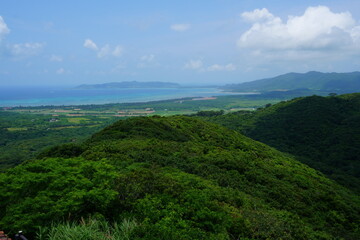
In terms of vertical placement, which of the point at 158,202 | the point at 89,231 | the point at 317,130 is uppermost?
the point at 89,231

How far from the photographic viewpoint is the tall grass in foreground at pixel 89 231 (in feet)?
22.5

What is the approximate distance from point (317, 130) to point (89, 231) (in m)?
56.8

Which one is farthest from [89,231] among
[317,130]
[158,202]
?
[317,130]

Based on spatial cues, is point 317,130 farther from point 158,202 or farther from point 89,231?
point 89,231

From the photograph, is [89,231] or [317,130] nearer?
[89,231]

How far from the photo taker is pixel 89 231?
6973mm

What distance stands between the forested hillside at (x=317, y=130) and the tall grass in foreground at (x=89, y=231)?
1366 inches

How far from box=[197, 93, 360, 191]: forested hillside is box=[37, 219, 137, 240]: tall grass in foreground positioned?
3469cm

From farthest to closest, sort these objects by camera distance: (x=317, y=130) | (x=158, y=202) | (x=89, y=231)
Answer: (x=317, y=130)
(x=158, y=202)
(x=89, y=231)

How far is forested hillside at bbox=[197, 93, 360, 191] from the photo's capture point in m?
42.6

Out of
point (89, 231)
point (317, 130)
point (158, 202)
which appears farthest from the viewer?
point (317, 130)

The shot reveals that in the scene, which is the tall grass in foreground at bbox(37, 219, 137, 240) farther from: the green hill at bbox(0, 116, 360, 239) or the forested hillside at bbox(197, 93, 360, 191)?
the forested hillside at bbox(197, 93, 360, 191)

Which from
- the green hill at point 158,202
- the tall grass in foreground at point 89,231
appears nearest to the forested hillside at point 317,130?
the green hill at point 158,202

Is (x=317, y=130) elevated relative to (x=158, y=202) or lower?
lower
